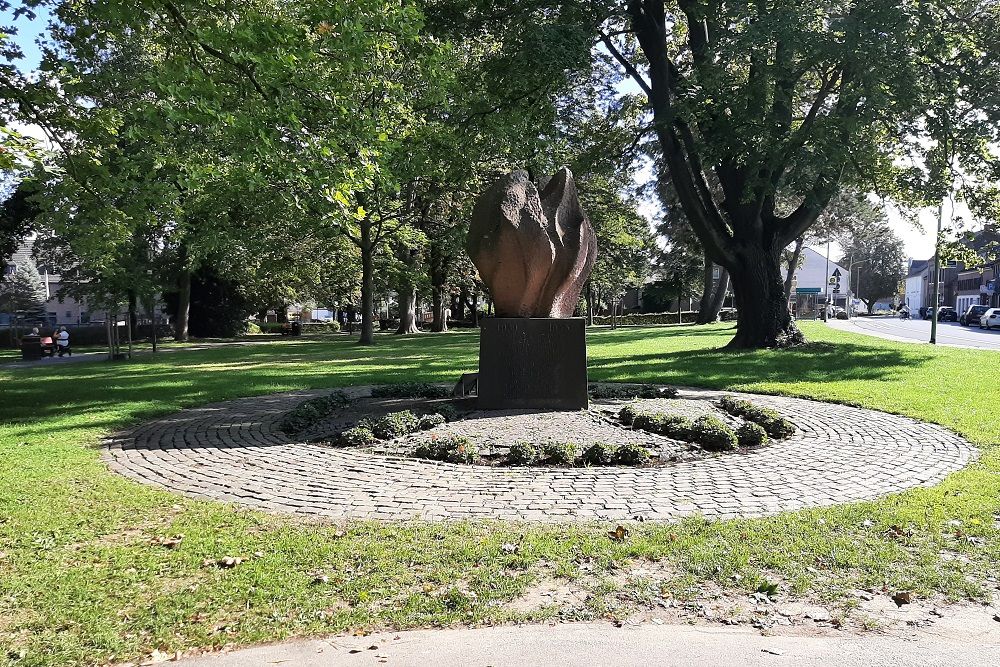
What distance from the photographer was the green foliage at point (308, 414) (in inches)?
360

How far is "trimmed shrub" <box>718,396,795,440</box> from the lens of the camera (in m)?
8.68

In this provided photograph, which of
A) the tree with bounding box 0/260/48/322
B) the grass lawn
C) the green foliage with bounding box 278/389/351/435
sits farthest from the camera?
the tree with bounding box 0/260/48/322

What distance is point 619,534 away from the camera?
488 centimetres

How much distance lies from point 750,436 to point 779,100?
1343 centimetres

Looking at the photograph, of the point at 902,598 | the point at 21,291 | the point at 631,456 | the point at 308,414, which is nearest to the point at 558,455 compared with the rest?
the point at 631,456

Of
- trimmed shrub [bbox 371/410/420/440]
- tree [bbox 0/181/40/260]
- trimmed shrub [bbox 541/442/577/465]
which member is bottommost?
trimmed shrub [bbox 541/442/577/465]

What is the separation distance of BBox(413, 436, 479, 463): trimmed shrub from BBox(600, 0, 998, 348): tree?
12.3 metres

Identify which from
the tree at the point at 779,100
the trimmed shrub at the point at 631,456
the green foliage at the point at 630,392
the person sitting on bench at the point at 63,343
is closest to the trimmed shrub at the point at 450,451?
the trimmed shrub at the point at 631,456

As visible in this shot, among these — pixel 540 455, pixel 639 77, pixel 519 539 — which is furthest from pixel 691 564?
pixel 639 77

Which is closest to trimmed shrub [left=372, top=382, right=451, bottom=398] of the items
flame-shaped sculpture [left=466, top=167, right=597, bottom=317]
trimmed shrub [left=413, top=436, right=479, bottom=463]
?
flame-shaped sculpture [left=466, top=167, right=597, bottom=317]

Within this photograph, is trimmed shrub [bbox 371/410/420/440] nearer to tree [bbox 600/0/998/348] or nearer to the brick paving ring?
the brick paving ring

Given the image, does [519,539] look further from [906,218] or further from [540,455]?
[906,218]

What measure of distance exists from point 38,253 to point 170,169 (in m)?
33.2

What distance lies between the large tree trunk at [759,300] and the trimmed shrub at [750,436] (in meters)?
14.2
